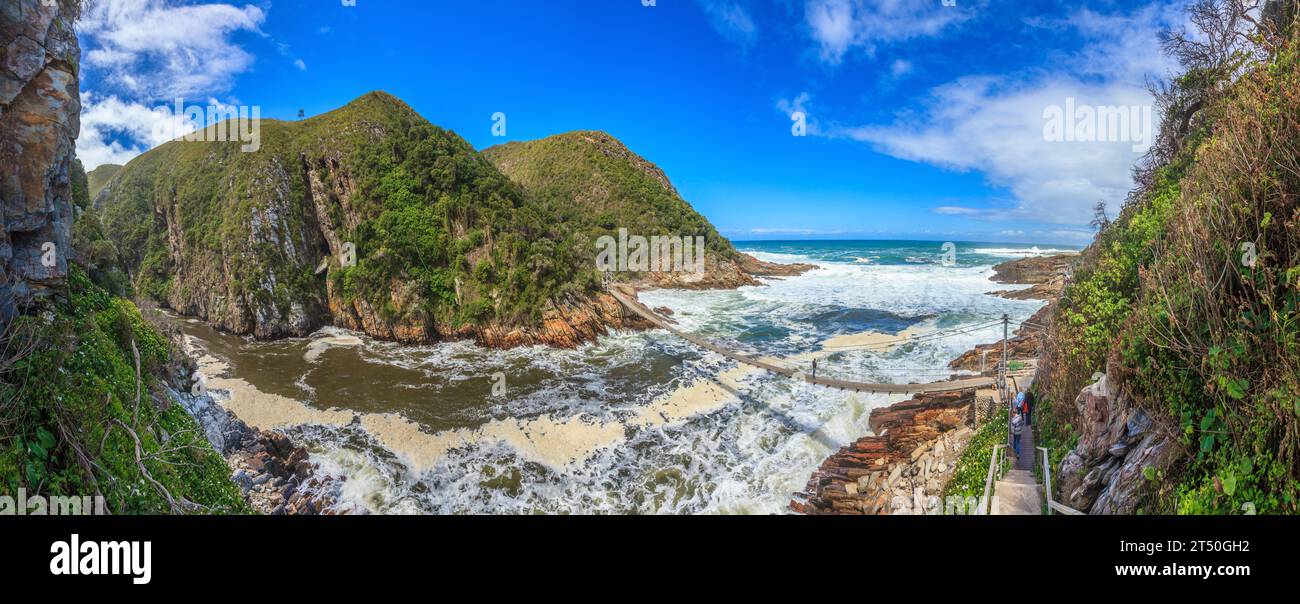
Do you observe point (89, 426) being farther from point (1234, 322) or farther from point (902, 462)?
point (902, 462)

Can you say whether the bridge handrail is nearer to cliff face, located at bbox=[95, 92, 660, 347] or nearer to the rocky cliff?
cliff face, located at bbox=[95, 92, 660, 347]

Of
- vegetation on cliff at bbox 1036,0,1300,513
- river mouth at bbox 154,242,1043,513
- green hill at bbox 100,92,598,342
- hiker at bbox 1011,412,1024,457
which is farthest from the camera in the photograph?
green hill at bbox 100,92,598,342

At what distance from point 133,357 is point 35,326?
269cm

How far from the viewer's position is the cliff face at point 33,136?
14.5 ft

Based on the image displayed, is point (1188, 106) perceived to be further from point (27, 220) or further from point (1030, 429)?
point (27, 220)

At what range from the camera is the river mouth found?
8.73 m

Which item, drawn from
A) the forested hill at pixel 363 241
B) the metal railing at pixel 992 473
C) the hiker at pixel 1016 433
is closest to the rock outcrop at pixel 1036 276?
the hiker at pixel 1016 433

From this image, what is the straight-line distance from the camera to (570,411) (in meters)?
12.1

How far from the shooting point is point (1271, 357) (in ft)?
10.0

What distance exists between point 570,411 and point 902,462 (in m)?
7.64

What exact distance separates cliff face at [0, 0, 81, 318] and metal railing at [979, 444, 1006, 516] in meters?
9.94

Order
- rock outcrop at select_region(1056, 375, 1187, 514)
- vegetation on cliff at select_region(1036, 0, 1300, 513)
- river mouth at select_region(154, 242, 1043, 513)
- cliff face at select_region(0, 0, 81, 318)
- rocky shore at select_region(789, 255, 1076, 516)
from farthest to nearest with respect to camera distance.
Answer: river mouth at select_region(154, 242, 1043, 513), rocky shore at select_region(789, 255, 1076, 516), cliff face at select_region(0, 0, 81, 318), rock outcrop at select_region(1056, 375, 1187, 514), vegetation on cliff at select_region(1036, 0, 1300, 513)

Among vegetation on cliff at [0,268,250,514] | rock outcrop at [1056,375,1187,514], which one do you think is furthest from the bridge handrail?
vegetation on cliff at [0,268,250,514]
